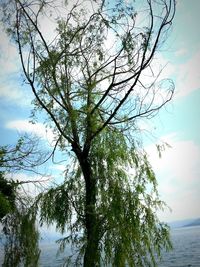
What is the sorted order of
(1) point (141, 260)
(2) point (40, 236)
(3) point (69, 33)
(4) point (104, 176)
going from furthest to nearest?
(2) point (40, 236) → (3) point (69, 33) → (4) point (104, 176) → (1) point (141, 260)

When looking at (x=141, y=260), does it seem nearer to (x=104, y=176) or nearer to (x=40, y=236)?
(x=104, y=176)

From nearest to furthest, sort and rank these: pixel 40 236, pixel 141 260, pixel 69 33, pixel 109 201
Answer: pixel 141 260
pixel 109 201
pixel 69 33
pixel 40 236

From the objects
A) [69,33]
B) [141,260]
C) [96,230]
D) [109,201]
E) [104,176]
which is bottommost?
[141,260]

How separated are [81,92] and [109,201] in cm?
332

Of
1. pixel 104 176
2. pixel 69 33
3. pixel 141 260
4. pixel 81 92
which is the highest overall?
pixel 69 33

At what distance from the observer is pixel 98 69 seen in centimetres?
923

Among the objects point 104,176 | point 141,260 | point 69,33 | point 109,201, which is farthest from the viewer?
point 69,33

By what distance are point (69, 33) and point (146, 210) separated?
5219 millimetres

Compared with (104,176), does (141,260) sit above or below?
below

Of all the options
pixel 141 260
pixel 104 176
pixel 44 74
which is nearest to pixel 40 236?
pixel 104 176

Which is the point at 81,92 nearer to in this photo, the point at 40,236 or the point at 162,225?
the point at 162,225

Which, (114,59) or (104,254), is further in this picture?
(114,59)

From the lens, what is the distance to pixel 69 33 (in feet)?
29.8

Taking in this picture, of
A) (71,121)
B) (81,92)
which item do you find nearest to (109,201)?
(71,121)
